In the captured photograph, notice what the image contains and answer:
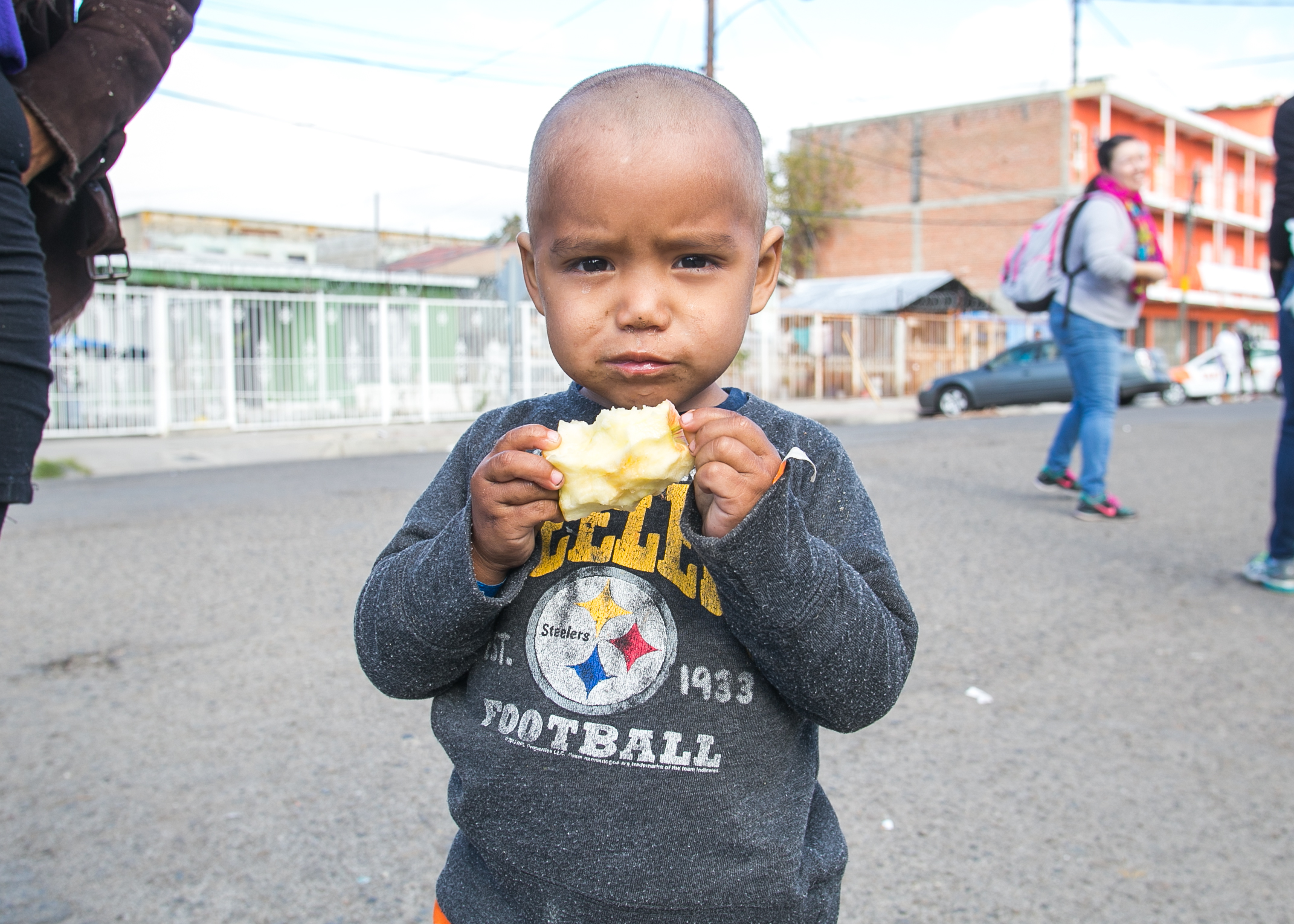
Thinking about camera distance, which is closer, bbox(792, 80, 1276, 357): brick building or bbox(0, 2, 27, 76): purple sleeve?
bbox(0, 2, 27, 76): purple sleeve

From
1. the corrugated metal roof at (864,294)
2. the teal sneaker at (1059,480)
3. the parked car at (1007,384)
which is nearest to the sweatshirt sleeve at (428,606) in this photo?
the teal sneaker at (1059,480)

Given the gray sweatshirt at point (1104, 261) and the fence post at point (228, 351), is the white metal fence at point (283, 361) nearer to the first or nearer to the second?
the fence post at point (228, 351)

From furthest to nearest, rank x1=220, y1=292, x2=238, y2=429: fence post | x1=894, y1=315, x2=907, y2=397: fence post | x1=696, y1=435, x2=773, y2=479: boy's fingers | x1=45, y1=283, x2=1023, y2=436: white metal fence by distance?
x1=894, y1=315, x2=907, y2=397: fence post → x1=220, y1=292, x2=238, y2=429: fence post → x1=45, y1=283, x2=1023, y2=436: white metal fence → x1=696, y1=435, x2=773, y2=479: boy's fingers

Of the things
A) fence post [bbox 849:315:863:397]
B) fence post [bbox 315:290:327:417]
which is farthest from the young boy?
fence post [bbox 849:315:863:397]

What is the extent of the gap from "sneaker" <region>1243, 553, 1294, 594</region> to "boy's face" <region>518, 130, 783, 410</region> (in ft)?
14.0

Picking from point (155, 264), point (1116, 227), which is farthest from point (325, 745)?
point (155, 264)

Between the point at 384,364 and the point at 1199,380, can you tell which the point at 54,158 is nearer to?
the point at 384,364

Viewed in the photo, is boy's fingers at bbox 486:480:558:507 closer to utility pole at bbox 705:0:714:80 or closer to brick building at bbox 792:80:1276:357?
utility pole at bbox 705:0:714:80

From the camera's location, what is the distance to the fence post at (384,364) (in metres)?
16.2

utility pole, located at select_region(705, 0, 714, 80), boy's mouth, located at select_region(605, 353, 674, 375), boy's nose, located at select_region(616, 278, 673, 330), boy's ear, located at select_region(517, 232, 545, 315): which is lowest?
boy's mouth, located at select_region(605, 353, 674, 375)

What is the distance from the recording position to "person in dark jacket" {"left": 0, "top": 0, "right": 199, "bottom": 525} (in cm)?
158

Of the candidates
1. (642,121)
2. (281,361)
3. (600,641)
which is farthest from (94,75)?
(281,361)

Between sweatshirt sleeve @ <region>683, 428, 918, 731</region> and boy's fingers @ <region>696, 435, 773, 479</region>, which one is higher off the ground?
boy's fingers @ <region>696, 435, 773, 479</region>

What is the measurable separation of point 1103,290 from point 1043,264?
0.45 metres
